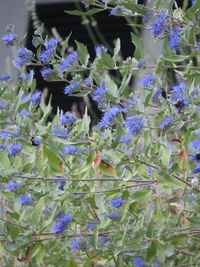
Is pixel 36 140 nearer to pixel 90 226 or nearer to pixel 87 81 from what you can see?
pixel 87 81

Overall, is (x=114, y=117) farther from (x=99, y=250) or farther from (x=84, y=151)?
(x=99, y=250)

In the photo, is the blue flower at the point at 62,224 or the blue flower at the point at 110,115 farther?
the blue flower at the point at 62,224

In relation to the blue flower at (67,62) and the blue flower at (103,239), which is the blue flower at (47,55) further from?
the blue flower at (103,239)

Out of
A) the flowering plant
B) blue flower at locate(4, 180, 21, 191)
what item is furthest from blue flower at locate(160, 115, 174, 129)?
blue flower at locate(4, 180, 21, 191)

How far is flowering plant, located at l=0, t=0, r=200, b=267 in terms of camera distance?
1.70 meters

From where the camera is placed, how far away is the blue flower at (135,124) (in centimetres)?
165

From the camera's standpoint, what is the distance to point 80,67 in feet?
6.11

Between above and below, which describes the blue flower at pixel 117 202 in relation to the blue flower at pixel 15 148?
below

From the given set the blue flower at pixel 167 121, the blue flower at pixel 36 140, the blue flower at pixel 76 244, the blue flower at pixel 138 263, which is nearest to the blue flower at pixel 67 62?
the blue flower at pixel 36 140

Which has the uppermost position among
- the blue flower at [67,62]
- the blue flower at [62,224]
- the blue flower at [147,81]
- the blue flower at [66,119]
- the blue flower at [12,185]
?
the blue flower at [67,62]

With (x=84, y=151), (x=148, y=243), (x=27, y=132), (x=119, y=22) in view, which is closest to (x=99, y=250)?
(x=148, y=243)

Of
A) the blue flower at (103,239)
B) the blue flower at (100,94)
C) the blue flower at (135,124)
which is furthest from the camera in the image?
the blue flower at (103,239)

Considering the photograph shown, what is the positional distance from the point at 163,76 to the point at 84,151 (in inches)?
13.0

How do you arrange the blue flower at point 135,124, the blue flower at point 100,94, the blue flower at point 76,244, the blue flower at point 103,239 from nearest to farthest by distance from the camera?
the blue flower at point 135,124 → the blue flower at point 100,94 → the blue flower at point 76,244 → the blue flower at point 103,239
